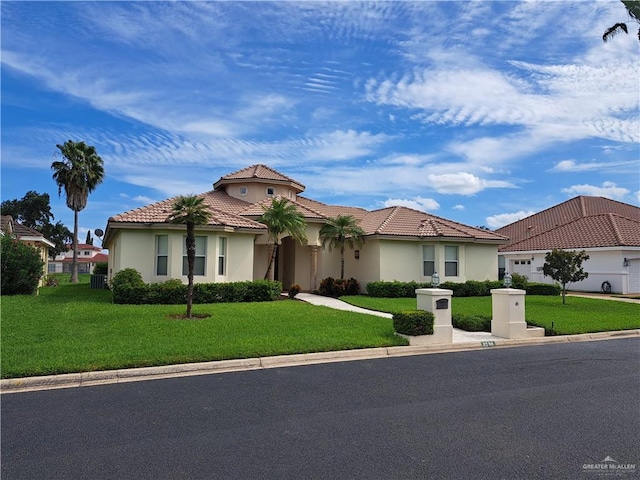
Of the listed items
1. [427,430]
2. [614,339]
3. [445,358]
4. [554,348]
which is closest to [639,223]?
[614,339]

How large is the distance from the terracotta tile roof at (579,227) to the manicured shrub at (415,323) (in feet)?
70.7

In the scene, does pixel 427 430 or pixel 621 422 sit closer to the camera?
pixel 427 430

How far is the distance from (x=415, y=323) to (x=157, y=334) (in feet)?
20.6

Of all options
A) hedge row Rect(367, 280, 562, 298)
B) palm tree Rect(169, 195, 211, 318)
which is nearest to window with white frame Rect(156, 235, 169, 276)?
palm tree Rect(169, 195, 211, 318)

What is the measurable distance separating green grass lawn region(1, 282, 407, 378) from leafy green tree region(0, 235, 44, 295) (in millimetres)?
5296

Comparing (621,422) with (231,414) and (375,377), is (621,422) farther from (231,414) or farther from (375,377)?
(231,414)

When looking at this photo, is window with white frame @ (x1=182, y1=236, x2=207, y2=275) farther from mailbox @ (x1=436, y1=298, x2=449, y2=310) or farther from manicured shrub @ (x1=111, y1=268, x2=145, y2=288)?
mailbox @ (x1=436, y1=298, x2=449, y2=310)

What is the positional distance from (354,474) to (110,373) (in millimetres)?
5357

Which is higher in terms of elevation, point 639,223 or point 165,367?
point 639,223

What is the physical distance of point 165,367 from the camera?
8.41 metres

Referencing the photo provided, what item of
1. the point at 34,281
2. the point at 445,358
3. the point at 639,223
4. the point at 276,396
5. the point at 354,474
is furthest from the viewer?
the point at 639,223

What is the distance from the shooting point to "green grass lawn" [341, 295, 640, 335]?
13953 mm

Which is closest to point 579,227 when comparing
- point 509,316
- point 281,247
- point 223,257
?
point 281,247

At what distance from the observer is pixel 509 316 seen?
1255 cm
